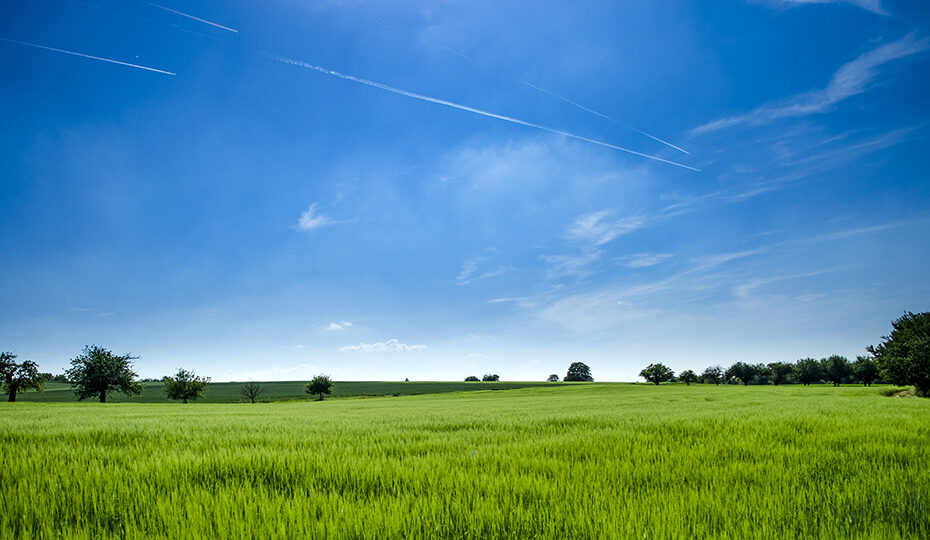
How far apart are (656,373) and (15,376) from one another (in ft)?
485

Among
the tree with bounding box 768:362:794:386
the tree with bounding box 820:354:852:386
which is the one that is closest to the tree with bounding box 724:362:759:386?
the tree with bounding box 768:362:794:386

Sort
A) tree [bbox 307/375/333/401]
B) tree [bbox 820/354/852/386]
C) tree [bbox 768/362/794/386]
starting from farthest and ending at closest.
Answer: tree [bbox 768/362/794/386] → tree [bbox 820/354/852/386] → tree [bbox 307/375/333/401]

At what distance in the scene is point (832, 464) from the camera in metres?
4.52

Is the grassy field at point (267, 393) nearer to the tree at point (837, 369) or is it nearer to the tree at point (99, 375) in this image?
the tree at point (99, 375)

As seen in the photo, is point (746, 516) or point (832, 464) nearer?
point (746, 516)

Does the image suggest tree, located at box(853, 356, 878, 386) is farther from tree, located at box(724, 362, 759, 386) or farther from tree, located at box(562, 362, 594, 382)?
tree, located at box(562, 362, 594, 382)

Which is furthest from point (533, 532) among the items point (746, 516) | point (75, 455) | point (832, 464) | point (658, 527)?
point (75, 455)

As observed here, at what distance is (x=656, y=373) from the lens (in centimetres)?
12775

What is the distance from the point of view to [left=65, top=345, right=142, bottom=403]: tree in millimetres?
66000

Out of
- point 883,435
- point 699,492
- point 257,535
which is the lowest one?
point 883,435

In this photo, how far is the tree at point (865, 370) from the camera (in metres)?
116

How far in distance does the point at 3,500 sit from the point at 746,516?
5.82 metres

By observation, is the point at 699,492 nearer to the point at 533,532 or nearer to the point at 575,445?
the point at 533,532

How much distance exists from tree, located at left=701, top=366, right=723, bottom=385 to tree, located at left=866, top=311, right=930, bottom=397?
162 meters
